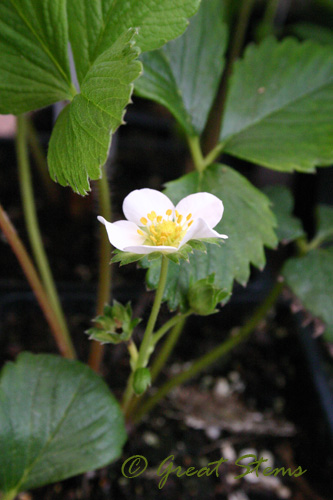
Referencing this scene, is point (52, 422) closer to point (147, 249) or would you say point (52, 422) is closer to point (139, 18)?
point (147, 249)

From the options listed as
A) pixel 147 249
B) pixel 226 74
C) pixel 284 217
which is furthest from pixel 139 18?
pixel 226 74

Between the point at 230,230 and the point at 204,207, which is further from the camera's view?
the point at 230,230

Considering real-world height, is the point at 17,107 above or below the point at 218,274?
above

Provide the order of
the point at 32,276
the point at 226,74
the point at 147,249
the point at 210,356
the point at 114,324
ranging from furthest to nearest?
the point at 226,74
the point at 210,356
the point at 32,276
the point at 114,324
the point at 147,249

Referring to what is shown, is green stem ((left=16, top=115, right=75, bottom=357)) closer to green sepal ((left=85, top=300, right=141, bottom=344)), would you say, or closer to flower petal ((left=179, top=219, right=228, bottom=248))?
green sepal ((left=85, top=300, right=141, bottom=344))

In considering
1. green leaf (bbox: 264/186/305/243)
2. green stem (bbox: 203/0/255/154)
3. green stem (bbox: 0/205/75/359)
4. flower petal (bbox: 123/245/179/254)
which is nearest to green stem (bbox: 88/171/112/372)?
green stem (bbox: 0/205/75/359)

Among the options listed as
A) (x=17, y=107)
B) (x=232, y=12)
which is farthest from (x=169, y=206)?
(x=232, y=12)

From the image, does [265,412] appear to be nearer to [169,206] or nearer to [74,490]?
[74,490]
